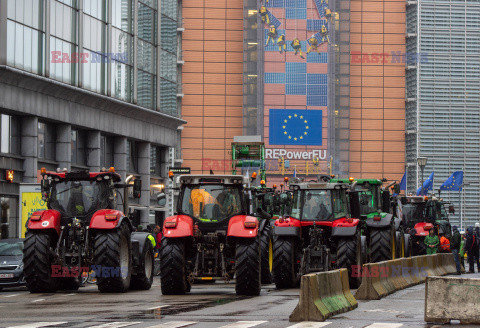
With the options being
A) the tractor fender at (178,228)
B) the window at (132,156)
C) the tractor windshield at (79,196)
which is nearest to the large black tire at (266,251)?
the tractor fender at (178,228)

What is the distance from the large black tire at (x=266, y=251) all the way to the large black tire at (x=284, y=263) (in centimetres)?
50

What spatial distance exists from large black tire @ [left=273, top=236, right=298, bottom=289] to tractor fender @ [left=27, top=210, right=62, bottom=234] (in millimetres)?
5227

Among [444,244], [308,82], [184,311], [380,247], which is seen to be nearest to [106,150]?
[444,244]

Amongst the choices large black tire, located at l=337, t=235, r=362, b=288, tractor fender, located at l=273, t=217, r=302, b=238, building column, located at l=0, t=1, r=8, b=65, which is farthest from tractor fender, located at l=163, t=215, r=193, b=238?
building column, located at l=0, t=1, r=8, b=65

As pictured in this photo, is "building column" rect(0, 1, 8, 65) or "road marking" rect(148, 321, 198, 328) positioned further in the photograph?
"building column" rect(0, 1, 8, 65)

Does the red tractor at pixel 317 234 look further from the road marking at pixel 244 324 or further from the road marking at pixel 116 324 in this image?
the road marking at pixel 116 324

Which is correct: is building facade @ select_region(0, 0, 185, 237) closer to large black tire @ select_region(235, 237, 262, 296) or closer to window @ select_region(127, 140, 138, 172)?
window @ select_region(127, 140, 138, 172)

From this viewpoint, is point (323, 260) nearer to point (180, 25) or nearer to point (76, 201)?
point (76, 201)

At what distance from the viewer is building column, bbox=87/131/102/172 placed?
49625 mm

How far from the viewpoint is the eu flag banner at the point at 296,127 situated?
340 ft

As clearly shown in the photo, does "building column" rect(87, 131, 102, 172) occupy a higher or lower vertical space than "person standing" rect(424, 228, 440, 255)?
higher

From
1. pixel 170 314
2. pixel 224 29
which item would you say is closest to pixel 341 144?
pixel 224 29

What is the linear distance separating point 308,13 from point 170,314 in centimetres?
9087

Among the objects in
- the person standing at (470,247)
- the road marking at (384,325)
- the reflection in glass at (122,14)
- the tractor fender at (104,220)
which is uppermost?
the reflection in glass at (122,14)
